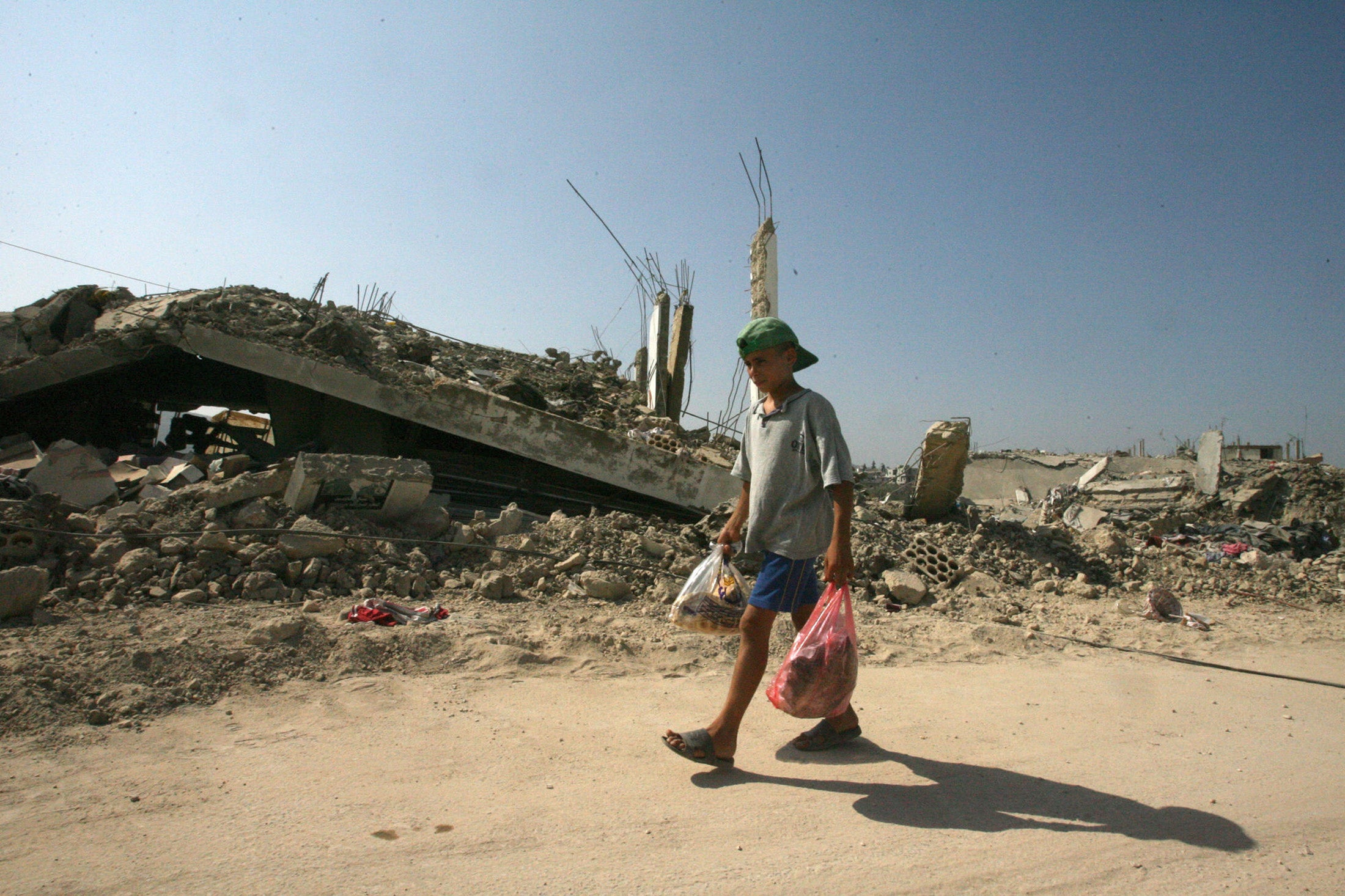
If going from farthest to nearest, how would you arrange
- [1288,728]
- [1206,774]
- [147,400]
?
1. [147,400]
2. [1288,728]
3. [1206,774]

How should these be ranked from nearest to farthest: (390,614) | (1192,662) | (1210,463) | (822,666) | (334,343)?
(822,666), (390,614), (1192,662), (334,343), (1210,463)

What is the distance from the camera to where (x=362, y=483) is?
5.54 meters

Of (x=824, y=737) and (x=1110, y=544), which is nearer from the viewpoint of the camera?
(x=824, y=737)

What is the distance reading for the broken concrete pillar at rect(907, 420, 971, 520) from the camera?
777cm

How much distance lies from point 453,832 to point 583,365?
1004cm

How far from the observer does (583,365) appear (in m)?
11.8

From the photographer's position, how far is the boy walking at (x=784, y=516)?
2.49 metres

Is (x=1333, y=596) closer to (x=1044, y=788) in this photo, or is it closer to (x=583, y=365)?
(x=1044, y=788)

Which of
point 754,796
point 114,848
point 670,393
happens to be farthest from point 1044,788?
point 670,393

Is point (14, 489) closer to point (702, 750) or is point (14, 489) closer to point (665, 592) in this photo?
point (665, 592)

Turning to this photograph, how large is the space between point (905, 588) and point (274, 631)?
3878 mm

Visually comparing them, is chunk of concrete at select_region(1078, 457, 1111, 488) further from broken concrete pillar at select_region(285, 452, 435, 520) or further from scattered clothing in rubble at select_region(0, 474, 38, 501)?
scattered clothing in rubble at select_region(0, 474, 38, 501)

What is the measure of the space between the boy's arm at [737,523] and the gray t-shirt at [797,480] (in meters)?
0.17

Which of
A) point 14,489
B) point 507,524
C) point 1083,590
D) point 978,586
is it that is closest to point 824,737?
point 978,586
